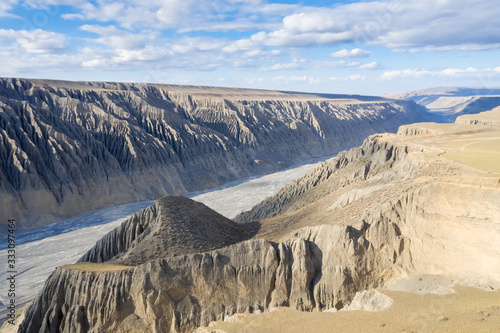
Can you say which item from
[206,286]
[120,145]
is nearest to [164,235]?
[206,286]

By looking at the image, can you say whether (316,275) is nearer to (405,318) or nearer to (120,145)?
(405,318)

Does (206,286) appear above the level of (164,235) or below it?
below

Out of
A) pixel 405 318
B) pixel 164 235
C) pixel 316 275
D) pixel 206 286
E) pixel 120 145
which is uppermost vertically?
pixel 120 145

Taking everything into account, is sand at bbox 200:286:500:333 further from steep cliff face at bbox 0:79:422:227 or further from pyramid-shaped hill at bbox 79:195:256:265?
steep cliff face at bbox 0:79:422:227

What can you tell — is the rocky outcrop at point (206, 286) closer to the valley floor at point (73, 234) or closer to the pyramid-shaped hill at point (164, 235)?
the pyramid-shaped hill at point (164, 235)

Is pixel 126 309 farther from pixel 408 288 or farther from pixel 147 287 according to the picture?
pixel 408 288

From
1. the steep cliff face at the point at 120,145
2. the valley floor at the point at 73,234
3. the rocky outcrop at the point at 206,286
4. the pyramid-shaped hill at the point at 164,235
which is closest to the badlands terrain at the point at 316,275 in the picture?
the rocky outcrop at the point at 206,286

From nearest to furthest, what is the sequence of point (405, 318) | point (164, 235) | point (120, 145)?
point (405, 318) → point (164, 235) → point (120, 145)

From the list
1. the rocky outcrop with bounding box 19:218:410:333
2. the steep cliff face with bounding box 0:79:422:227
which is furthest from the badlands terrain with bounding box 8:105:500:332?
the steep cliff face with bounding box 0:79:422:227
